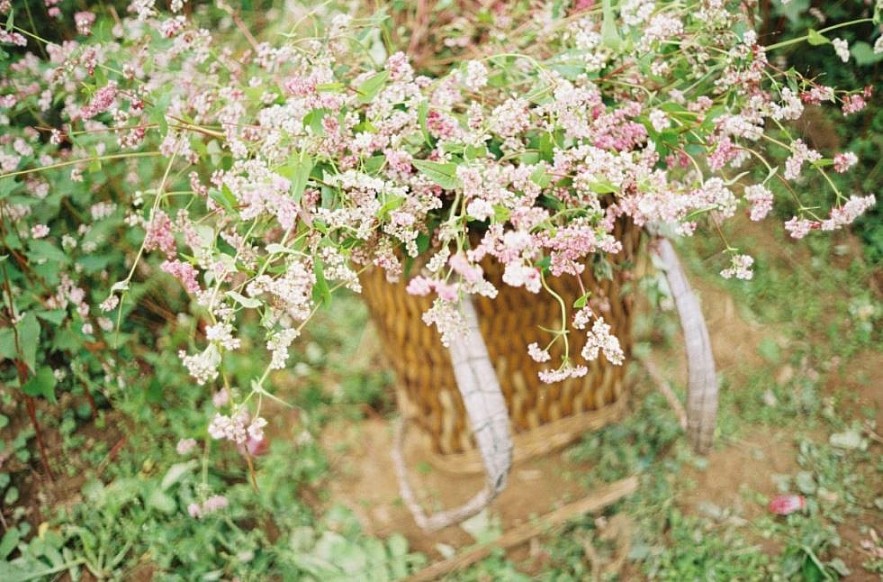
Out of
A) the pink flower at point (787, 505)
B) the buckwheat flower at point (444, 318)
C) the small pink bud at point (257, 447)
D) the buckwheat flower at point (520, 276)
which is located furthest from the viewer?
the small pink bud at point (257, 447)

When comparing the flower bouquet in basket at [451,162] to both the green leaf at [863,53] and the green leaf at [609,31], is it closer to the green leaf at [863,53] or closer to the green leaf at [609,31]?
the green leaf at [609,31]

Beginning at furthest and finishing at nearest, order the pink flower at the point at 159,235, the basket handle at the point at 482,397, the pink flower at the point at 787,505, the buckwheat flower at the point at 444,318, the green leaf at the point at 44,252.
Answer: the pink flower at the point at 787,505 < the green leaf at the point at 44,252 < the basket handle at the point at 482,397 < the pink flower at the point at 159,235 < the buckwheat flower at the point at 444,318

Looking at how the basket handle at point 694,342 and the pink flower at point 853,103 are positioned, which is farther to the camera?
the basket handle at point 694,342

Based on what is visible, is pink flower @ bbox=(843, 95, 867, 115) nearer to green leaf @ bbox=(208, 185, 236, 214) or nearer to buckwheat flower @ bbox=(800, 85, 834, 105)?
buckwheat flower @ bbox=(800, 85, 834, 105)

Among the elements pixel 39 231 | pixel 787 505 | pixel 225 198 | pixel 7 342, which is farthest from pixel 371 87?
pixel 787 505

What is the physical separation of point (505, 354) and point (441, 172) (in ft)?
2.26

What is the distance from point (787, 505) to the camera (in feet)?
5.29

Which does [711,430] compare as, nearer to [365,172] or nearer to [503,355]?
[503,355]

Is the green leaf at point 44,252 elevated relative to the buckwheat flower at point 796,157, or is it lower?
elevated

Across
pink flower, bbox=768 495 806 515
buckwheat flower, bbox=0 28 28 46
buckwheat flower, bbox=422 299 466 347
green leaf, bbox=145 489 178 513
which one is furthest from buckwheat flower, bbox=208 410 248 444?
pink flower, bbox=768 495 806 515

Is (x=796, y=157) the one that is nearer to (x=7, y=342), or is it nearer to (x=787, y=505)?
(x=787, y=505)

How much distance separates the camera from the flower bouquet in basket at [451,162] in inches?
33.6

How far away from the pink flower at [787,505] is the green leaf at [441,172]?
125 cm

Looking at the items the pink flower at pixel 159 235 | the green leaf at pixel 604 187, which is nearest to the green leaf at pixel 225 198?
the pink flower at pixel 159 235
